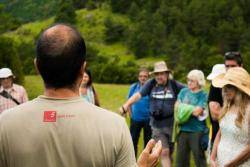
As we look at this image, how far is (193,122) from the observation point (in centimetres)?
747

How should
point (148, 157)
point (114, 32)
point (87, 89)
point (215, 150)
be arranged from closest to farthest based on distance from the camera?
point (148, 157), point (215, 150), point (87, 89), point (114, 32)

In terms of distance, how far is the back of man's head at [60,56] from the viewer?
2195mm

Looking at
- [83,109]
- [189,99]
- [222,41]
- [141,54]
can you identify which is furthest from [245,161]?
[141,54]

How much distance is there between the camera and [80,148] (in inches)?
86.3

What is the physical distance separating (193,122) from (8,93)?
2977mm

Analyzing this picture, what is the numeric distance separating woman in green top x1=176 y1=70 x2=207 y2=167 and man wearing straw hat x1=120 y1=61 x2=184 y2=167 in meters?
0.28

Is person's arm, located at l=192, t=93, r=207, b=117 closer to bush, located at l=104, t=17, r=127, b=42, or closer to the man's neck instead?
the man's neck

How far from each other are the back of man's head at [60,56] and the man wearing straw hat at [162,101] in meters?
5.43

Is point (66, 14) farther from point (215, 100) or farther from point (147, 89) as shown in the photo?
point (215, 100)

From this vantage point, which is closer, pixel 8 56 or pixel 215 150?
pixel 215 150

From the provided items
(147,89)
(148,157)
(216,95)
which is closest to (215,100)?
(216,95)

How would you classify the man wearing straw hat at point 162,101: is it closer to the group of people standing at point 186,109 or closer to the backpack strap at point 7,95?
the group of people standing at point 186,109

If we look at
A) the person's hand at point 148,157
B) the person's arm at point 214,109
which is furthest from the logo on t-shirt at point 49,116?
the person's arm at point 214,109

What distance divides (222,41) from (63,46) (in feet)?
247
